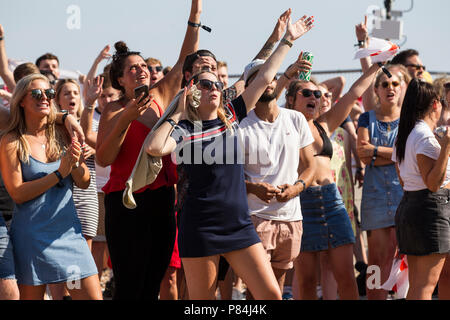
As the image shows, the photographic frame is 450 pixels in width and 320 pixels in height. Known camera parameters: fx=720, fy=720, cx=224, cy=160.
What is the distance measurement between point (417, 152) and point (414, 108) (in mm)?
376

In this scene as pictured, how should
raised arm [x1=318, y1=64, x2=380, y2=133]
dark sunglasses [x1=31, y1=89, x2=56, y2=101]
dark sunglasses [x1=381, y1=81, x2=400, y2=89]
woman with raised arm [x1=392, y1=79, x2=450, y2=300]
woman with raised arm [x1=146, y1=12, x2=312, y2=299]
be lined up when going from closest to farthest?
woman with raised arm [x1=146, y1=12, x2=312, y2=299] < dark sunglasses [x1=31, y1=89, x2=56, y2=101] < woman with raised arm [x1=392, y1=79, x2=450, y2=300] < raised arm [x1=318, y1=64, x2=380, y2=133] < dark sunglasses [x1=381, y1=81, x2=400, y2=89]

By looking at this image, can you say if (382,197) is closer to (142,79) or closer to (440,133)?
(440,133)

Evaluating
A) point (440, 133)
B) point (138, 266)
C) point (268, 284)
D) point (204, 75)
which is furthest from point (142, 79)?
point (440, 133)

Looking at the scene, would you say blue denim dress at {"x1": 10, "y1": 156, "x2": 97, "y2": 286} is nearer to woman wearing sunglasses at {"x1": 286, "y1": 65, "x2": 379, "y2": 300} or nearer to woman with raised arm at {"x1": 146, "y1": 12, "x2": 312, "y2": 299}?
woman with raised arm at {"x1": 146, "y1": 12, "x2": 312, "y2": 299}

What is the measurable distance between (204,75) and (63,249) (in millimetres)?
1447

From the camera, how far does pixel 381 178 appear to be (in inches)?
257

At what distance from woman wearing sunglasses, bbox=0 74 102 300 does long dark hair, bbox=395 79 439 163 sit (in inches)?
91.7

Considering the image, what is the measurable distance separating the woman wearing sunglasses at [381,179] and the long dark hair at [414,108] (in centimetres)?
110

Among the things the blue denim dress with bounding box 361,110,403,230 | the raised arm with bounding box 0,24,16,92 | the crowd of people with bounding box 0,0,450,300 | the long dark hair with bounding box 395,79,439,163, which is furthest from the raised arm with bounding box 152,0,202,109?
the raised arm with bounding box 0,24,16,92

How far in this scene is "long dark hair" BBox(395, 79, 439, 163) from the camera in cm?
534

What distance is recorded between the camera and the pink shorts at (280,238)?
5.34 metres

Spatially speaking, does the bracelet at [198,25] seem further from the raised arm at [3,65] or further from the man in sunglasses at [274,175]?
the raised arm at [3,65]

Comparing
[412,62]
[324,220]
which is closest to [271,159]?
[324,220]

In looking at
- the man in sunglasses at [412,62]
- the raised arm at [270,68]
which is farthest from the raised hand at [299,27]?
the man in sunglasses at [412,62]
